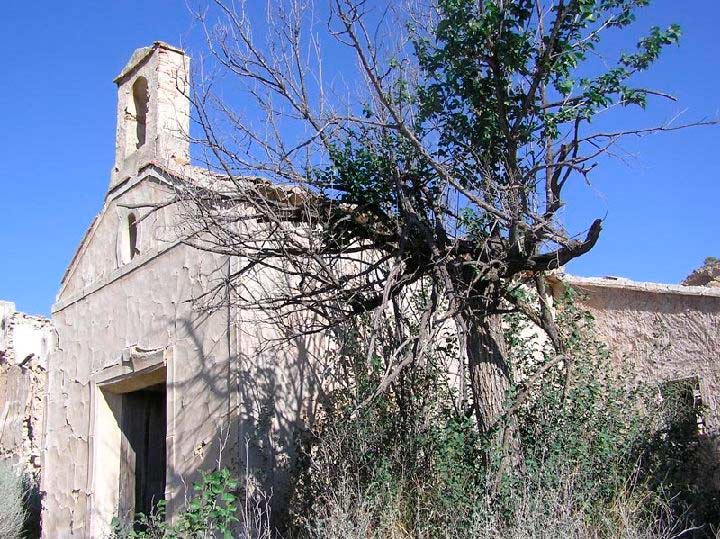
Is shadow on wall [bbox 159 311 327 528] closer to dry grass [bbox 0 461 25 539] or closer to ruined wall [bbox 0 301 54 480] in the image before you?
dry grass [bbox 0 461 25 539]

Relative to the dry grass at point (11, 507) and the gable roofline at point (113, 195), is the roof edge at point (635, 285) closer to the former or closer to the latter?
the gable roofline at point (113, 195)

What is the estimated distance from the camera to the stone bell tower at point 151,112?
30.7 ft

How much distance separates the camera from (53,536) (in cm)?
1016

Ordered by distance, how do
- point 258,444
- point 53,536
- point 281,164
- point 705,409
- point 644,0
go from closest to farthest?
1. point 644,0
2. point 281,164
3. point 258,444
4. point 705,409
5. point 53,536

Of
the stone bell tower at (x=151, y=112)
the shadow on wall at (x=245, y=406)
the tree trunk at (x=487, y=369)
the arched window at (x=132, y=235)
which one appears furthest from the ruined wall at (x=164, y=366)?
the tree trunk at (x=487, y=369)

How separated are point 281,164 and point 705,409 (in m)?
5.10

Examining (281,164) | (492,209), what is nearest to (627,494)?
(492,209)

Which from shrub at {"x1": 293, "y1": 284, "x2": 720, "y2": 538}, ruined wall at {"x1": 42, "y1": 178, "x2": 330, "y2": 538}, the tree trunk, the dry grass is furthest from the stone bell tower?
the dry grass

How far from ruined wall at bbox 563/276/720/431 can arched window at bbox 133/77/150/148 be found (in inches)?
215

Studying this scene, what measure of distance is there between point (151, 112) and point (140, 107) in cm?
89

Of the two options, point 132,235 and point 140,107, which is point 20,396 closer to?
point 132,235

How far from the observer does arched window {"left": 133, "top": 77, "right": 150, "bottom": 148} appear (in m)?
10.2

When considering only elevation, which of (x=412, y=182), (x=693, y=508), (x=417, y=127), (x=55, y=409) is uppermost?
(x=417, y=127)

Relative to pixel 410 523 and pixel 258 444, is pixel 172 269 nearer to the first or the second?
pixel 258 444
